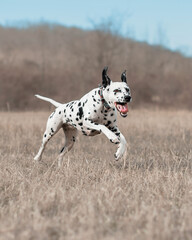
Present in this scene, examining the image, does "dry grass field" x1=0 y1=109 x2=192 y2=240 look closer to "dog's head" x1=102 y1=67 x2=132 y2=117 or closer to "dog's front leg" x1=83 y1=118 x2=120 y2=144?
"dog's front leg" x1=83 y1=118 x2=120 y2=144

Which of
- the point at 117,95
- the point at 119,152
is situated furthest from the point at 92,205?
the point at 117,95

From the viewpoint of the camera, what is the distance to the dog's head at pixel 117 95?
555 centimetres

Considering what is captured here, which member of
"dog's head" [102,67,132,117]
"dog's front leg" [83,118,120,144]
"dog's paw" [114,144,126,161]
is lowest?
"dog's paw" [114,144,126,161]

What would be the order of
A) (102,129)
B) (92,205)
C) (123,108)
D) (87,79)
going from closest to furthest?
(92,205), (123,108), (102,129), (87,79)

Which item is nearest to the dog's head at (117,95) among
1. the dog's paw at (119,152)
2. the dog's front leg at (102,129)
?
the dog's front leg at (102,129)

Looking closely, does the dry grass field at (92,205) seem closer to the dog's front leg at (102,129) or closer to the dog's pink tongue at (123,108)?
the dog's front leg at (102,129)

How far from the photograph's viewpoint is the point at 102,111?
6051 mm

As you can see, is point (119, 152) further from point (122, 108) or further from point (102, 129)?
point (122, 108)

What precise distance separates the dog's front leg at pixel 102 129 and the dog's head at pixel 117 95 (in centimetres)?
33

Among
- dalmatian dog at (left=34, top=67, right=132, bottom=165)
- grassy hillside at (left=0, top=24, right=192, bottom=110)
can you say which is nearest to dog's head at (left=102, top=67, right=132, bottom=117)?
dalmatian dog at (left=34, top=67, right=132, bottom=165)

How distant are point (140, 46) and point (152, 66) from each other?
104 feet

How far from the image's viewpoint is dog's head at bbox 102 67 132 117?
5.55 metres

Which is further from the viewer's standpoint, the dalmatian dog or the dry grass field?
the dalmatian dog

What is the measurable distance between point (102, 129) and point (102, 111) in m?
0.44
